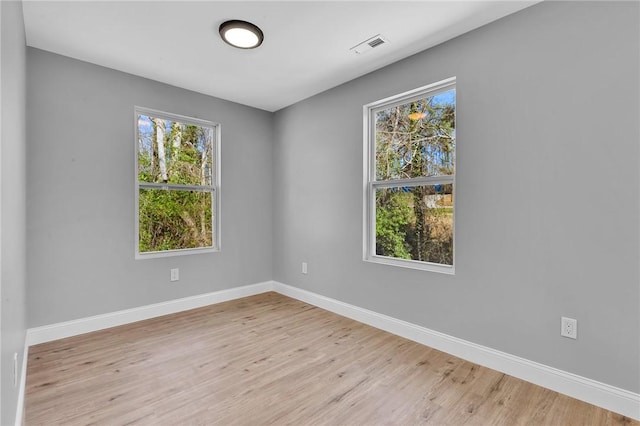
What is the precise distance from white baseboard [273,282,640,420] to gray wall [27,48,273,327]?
6.93ft

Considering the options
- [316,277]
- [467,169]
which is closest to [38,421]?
[316,277]

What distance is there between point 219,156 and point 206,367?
8.08 ft

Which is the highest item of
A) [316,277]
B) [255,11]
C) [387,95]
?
[255,11]

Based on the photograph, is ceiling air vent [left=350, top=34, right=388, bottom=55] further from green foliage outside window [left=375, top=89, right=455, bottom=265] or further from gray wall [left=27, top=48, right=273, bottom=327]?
gray wall [left=27, top=48, right=273, bottom=327]

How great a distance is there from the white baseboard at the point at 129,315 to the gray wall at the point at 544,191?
2027 mm

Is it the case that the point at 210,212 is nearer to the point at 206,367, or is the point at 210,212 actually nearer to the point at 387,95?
the point at 206,367

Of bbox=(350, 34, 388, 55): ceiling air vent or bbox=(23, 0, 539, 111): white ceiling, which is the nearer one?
bbox=(23, 0, 539, 111): white ceiling

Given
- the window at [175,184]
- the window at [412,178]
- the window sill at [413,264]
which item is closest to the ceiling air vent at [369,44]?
the window at [412,178]

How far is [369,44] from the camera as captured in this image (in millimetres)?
2600

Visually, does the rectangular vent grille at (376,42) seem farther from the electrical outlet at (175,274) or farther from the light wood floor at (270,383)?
the electrical outlet at (175,274)

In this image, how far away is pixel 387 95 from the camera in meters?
3.00

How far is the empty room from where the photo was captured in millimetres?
1819

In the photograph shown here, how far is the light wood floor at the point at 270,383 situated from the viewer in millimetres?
1759

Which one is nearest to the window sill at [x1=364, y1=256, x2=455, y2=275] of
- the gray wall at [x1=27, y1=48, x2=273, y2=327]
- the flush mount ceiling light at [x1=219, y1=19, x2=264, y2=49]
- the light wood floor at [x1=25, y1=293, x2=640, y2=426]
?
the light wood floor at [x1=25, y1=293, x2=640, y2=426]
